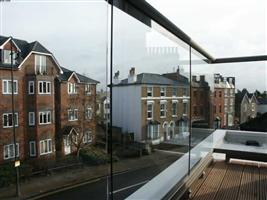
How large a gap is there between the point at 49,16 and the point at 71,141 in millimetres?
422

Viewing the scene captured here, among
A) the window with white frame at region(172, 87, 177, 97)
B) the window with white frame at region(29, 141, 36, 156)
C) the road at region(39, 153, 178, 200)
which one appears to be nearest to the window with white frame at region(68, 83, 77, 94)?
the window with white frame at region(29, 141, 36, 156)

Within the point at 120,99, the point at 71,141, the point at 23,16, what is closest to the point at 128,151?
the point at 120,99

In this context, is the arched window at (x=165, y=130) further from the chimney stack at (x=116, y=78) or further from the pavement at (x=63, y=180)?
the chimney stack at (x=116, y=78)

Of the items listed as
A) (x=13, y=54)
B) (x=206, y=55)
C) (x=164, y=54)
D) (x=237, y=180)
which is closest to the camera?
(x=13, y=54)

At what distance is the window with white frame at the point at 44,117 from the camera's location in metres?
0.82

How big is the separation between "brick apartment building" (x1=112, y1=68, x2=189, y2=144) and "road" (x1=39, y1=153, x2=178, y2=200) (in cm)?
18

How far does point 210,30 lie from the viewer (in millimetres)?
3086

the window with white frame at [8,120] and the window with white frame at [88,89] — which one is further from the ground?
the window with white frame at [88,89]

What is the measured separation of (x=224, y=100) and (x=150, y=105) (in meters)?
2.51

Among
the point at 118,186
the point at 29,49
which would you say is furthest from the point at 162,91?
the point at 29,49

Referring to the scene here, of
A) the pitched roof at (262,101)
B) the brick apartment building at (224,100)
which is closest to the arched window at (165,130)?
the brick apartment building at (224,100)

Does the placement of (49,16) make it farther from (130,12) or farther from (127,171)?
(127,171)

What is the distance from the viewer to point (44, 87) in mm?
819

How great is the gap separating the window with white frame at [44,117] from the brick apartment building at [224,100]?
2.87 m
